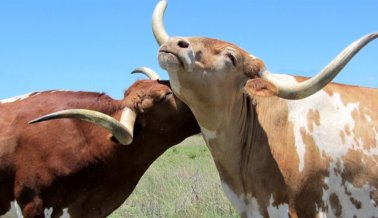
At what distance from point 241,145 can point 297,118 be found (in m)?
0.55

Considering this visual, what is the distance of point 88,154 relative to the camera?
662 centimetres

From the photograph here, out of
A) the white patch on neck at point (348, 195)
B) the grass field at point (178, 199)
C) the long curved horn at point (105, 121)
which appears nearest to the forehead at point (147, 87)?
the long curved horn at point (105, 121)

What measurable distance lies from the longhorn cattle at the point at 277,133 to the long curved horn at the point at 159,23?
584mm

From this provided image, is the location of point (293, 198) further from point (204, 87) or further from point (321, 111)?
point (204, 87)

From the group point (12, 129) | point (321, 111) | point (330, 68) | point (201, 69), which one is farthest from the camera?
point (12, 129)

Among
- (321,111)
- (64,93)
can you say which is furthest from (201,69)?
(64,93)

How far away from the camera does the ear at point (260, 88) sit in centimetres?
473

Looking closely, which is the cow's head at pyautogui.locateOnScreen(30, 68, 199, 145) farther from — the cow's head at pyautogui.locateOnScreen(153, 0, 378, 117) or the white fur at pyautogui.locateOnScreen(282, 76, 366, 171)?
the white fur at pyautogui.locateOnScreen(282, 76, 366, 171)

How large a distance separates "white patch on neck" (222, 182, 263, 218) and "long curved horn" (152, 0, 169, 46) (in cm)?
148

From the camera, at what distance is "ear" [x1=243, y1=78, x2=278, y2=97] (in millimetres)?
4730

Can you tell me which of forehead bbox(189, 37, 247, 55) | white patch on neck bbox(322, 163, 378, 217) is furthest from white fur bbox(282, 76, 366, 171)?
forehead bbox(189, 37, 247, 55)

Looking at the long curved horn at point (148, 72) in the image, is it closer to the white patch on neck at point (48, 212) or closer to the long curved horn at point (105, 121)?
the long curved horn at point (105, 121)

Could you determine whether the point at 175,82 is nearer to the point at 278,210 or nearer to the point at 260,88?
the point at 260,88

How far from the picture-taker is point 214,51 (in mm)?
4828
